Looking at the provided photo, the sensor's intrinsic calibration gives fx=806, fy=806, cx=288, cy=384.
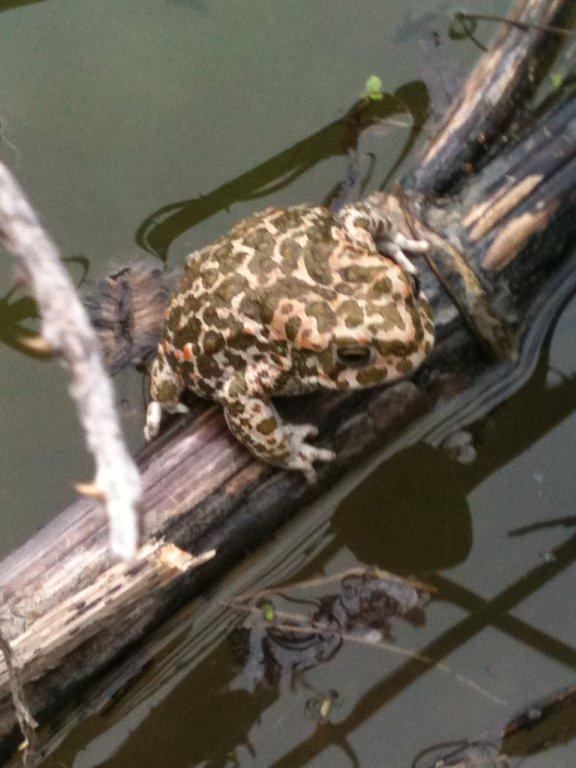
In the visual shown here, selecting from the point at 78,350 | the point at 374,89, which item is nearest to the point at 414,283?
the point at 374,89

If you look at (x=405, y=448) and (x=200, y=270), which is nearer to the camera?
(x=200, y=270)

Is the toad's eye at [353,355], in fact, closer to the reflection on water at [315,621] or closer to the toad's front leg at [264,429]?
the toad's front leg at [264,429]

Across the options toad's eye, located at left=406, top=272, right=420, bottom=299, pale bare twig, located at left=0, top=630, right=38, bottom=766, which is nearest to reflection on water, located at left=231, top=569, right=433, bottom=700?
pale bare twig, located at left=0, top=630, right=38, bottom=766

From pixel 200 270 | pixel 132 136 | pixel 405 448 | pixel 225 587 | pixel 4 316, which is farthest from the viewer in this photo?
pixel 132 136

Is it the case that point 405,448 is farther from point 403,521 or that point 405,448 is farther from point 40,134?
point 40,134

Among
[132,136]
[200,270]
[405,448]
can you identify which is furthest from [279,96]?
[405,448]

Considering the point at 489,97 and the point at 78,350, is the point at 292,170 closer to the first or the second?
the point at 489,97

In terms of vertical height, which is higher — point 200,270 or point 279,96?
point 279,96
